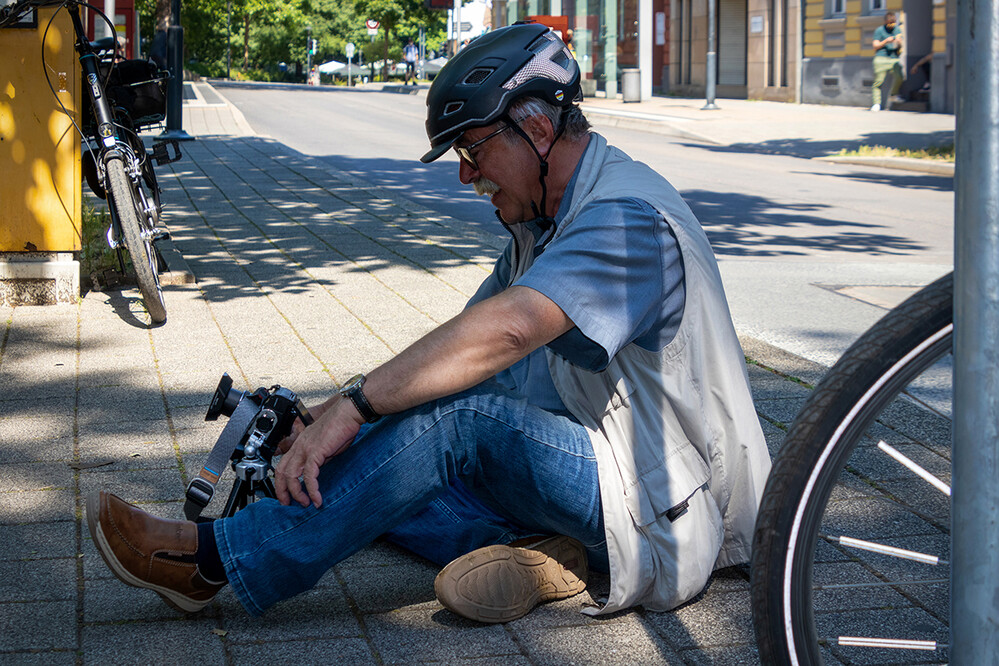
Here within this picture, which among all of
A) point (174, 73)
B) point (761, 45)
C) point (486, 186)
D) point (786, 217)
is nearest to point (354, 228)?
point (174, 73)

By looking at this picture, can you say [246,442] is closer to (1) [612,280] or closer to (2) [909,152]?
(1) [612,280]

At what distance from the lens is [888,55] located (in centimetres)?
2397

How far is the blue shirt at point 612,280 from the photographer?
230 centimetres

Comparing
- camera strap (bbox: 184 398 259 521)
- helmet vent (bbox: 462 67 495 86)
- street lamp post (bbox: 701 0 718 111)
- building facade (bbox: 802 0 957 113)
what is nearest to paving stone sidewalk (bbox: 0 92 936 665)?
camera strap (bbox: 184 398 259 521)

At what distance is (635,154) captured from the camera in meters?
16.5

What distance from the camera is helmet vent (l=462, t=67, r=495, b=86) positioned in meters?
2.57

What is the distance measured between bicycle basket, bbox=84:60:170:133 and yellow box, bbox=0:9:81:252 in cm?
33

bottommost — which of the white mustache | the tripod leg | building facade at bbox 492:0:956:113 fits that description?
the tripod leg

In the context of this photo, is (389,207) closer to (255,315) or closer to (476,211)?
(476,211)

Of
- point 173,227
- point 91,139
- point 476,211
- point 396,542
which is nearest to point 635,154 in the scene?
point 476,211

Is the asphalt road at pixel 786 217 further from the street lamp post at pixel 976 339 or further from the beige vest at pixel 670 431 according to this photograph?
the street lamp post at pixel 976 339

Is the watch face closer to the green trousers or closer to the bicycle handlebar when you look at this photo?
the bicycle handlebar

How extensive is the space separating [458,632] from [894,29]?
23.7 m

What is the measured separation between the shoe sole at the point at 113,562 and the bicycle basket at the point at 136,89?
404 centimetres
